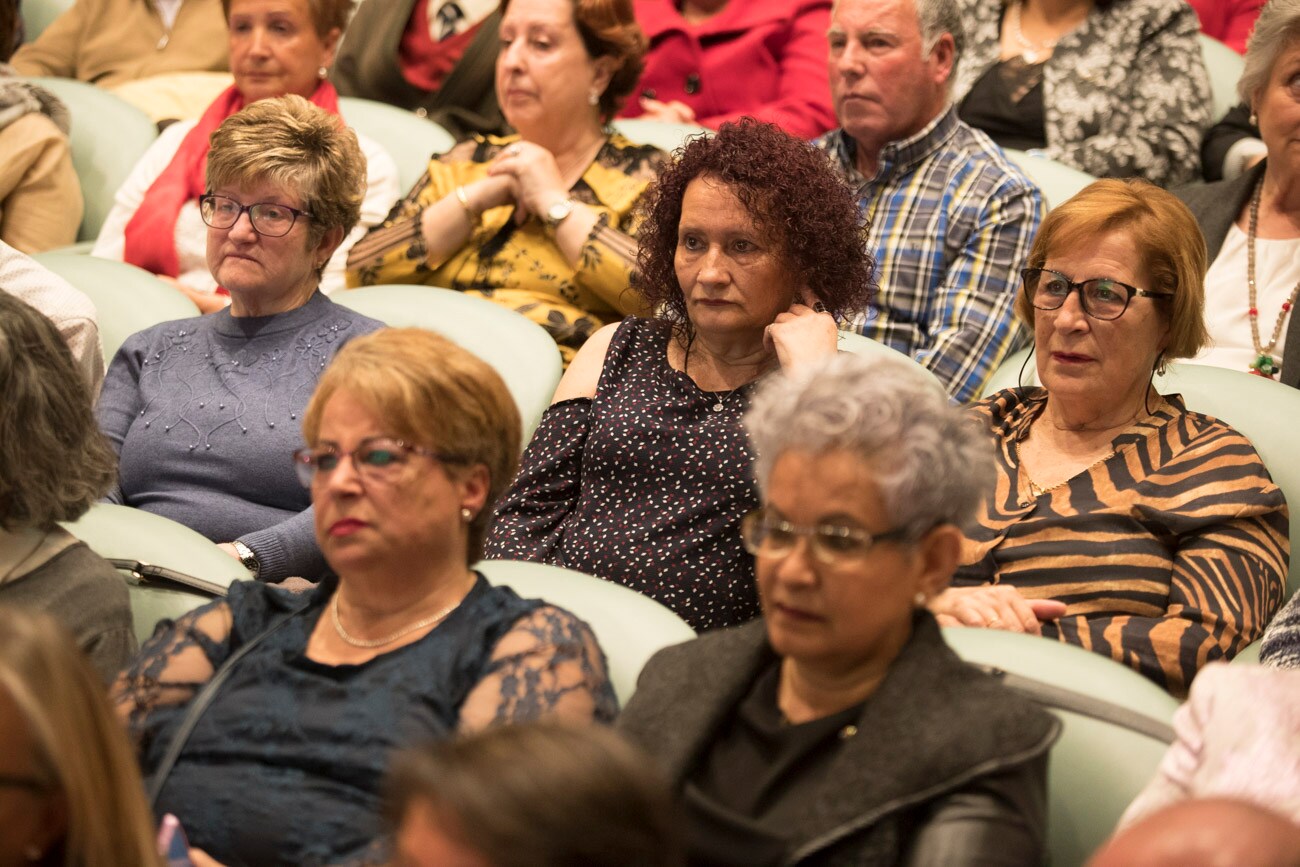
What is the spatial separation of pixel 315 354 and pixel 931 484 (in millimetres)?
1462

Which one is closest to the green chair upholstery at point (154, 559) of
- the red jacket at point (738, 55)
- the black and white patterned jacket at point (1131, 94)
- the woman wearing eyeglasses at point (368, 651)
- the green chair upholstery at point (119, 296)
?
the woman wearing eyeglasses at point (368, 651)

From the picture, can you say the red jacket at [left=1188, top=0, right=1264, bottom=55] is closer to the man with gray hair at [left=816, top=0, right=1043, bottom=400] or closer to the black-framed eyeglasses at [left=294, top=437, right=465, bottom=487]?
the man with gray hair at [left=816, top=0, right=1043, bottom=400]

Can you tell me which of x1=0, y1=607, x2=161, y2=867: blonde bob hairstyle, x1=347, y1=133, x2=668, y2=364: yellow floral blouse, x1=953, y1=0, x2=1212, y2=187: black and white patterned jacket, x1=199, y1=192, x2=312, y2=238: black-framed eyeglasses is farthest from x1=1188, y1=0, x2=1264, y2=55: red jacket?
x1=0, y1=607, x2=161, y2=867: blonde bob hairstyle

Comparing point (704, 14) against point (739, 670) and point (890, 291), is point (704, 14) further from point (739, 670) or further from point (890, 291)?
point (739, 670)

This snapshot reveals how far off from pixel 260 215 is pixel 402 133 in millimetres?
1204

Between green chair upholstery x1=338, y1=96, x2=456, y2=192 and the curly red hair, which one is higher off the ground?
the curly red hair

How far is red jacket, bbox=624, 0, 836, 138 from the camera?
4047 mm

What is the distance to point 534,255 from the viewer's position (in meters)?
3.31

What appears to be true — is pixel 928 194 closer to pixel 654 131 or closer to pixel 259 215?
pixel 654 131

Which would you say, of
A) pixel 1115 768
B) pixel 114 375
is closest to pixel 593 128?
pixel 114 375

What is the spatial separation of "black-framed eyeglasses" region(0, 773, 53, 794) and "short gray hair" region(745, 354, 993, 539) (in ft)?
2.54

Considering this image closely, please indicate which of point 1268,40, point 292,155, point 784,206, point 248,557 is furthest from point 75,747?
point 1268,40

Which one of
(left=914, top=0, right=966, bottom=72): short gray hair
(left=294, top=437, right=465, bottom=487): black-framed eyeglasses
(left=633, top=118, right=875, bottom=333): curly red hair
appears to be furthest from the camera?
(left=914, top=0, right=966, bottom=72): short gray hair

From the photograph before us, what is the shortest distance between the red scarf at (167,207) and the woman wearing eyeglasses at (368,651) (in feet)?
6.01
